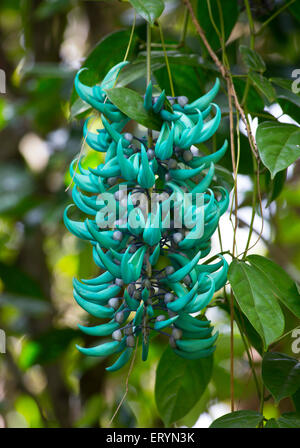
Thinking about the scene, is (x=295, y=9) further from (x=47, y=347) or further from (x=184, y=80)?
(x=47, y=347)

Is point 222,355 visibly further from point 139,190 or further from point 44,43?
point 44,43

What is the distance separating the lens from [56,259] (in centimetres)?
367

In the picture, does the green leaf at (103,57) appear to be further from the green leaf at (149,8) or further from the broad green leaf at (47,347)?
the broad green leaf at (47,347)

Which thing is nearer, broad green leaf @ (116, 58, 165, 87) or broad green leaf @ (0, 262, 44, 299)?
broad green leaf @ (116, 58, 165, 87)

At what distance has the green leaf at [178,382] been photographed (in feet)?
3.88

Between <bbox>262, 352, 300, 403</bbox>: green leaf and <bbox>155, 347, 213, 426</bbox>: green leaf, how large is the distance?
0.24 meters

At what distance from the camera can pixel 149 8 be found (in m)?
0.91

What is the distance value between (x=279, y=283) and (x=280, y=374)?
0.56ft

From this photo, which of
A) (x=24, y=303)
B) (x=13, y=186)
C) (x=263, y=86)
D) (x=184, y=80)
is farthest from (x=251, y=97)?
(x=13, y=186)

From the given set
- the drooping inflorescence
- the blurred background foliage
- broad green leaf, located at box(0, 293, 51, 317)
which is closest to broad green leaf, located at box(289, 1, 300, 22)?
the blurred background foliage

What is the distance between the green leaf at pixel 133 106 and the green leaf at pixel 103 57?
13.1 inches

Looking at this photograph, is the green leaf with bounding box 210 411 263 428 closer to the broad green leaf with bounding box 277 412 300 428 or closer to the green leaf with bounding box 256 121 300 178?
the broad green leaf with bounding box 277 412 300 428

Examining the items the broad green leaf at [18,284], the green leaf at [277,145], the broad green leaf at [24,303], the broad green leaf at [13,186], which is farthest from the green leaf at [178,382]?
the broad green leaf at [13,186]

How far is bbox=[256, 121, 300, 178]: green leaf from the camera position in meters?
0.88
